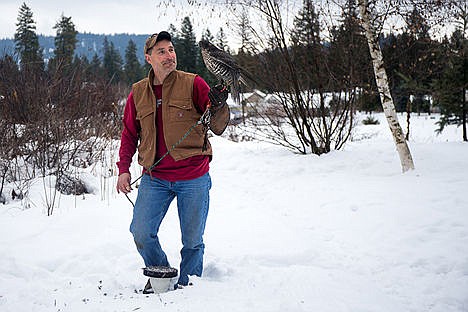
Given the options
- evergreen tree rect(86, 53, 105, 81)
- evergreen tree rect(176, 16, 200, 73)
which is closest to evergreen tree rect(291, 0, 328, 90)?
evergreen tree rect(86, 53, 105, 81)

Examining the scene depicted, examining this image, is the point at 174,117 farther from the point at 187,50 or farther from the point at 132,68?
the point at 132,68

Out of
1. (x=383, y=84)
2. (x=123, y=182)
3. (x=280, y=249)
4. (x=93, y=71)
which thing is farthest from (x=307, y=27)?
(x=93, y=71)

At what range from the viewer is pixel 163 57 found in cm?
280

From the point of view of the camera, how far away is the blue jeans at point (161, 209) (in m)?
2.81

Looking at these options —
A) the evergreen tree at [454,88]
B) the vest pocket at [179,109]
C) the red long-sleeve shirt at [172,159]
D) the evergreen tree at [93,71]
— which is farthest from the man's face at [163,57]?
the evergreen tree at [454,88]

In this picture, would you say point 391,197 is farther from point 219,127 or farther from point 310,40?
point 310,40

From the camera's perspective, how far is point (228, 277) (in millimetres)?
3297

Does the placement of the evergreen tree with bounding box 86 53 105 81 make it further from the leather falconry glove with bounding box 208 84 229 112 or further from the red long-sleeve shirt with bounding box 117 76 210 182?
the leather falconry glove with bounding box 208 84 229 112

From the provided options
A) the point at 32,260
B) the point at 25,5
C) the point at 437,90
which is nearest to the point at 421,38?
the point at 437,90

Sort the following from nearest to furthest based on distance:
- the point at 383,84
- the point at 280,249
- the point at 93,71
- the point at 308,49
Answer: the point at 280,249 < the point at 383,84 < the point at 308,49 < the point at 93,71

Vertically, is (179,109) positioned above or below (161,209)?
above

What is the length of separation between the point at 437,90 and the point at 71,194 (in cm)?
1150

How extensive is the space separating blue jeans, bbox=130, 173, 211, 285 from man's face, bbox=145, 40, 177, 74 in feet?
2.69

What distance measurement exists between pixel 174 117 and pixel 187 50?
37.2 m
